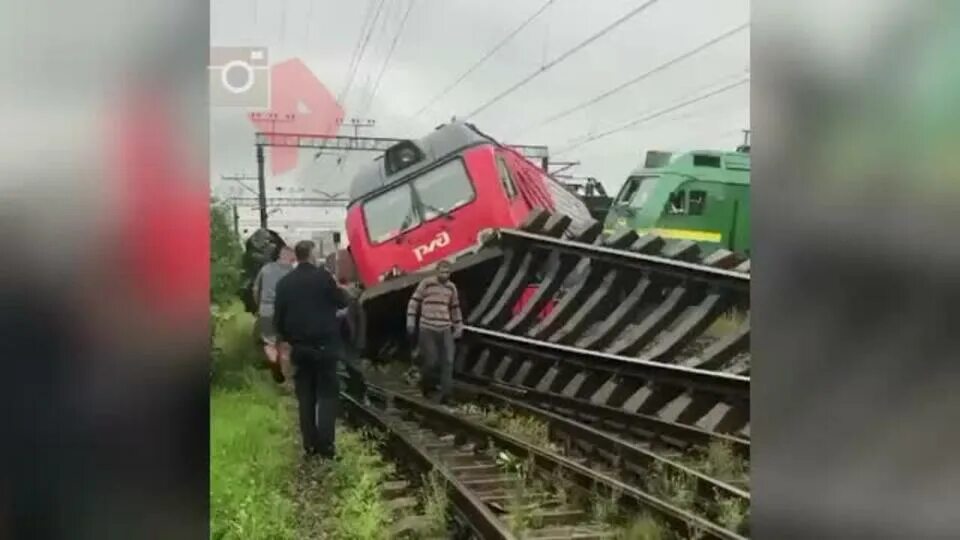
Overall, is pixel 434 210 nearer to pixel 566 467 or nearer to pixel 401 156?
pixel 401 156

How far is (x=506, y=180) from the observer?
220 cm

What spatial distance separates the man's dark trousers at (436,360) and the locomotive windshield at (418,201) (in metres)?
0.21

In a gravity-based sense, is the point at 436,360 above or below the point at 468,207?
below

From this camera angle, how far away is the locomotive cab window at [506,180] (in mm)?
2191

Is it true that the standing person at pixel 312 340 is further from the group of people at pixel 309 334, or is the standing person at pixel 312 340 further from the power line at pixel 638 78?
the power line at pixel 638 78

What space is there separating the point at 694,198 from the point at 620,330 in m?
0.30

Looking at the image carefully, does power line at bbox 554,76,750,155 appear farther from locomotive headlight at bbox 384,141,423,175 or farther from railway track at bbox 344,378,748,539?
railway track at bbox 344,378,748,539

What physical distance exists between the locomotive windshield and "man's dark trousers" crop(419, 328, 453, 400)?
0.21 meters

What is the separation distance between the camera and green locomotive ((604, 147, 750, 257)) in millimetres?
2225
